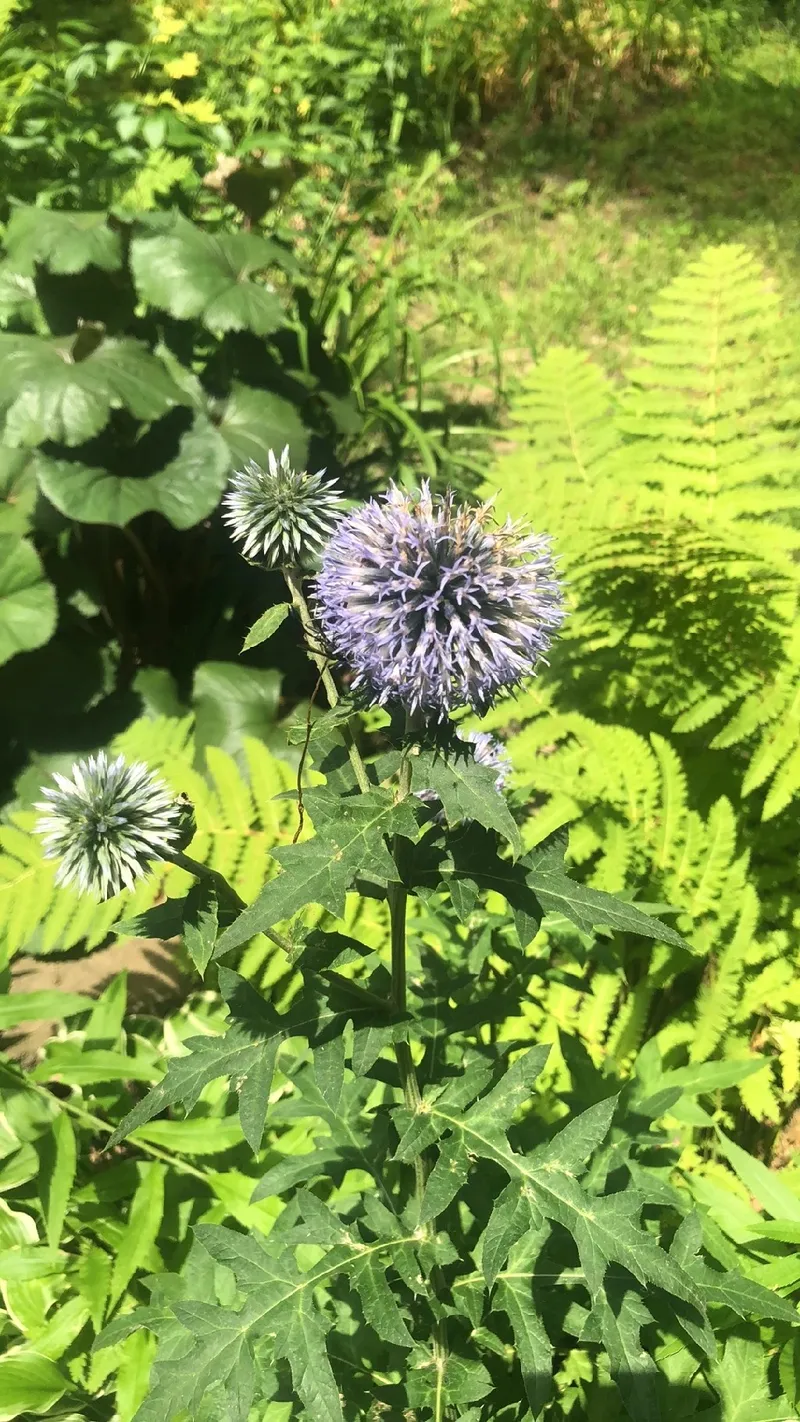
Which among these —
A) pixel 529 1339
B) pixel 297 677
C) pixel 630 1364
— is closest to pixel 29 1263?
pixel 529 1339

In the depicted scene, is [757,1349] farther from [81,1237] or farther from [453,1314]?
[81,1237]

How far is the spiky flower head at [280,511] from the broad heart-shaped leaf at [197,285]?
1713mm

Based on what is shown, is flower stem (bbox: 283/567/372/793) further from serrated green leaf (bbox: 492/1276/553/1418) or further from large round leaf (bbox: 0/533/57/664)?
large round leaf (bbox: 0/533/57/664)

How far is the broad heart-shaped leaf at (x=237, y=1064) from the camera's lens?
41.1 inches

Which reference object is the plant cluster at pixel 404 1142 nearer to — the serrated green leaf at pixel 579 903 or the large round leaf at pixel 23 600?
the serrated green leaf at pixel 579 903

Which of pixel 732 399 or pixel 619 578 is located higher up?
pixel 732 399

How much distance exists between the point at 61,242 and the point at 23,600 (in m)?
1.00

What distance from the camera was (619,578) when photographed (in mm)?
2334

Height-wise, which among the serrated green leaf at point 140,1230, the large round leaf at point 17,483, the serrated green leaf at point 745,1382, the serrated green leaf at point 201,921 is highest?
the serrated green leaf at point 201,921

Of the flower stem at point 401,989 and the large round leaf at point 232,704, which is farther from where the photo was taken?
the large round leaf at point 232,704

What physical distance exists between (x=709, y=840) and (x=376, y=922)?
0.82 m

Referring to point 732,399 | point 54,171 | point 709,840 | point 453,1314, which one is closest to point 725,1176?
point 709,840

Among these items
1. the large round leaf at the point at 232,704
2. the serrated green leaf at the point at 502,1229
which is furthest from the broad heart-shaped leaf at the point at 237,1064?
the large round leaf at the point at 232,704

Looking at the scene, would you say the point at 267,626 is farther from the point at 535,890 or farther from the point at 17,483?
the point at 17,483
